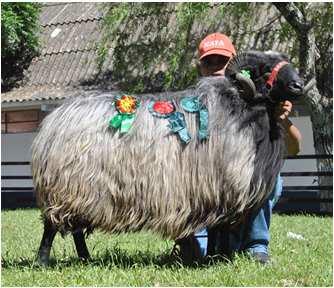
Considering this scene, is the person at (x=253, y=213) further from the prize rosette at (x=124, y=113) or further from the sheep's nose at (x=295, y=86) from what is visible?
the prize rosette at (x=124, y=113)

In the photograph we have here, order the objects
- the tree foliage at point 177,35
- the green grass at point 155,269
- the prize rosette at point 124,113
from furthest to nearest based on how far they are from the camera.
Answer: the tree foliage at point 177,35 → the prize rosette at point 124,113 → the green grass at point 155,269

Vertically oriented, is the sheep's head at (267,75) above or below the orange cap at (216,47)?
below

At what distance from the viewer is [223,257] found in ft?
15.5

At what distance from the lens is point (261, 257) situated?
4738mm

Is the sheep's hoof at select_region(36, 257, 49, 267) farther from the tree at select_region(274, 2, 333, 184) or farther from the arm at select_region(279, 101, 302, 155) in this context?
the tree at select_region(274, 2, 333, 184)

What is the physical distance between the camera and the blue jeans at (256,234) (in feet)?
16.0

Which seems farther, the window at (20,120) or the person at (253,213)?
the window at (20,120)

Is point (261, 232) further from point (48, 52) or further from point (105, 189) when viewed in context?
point (48, 52)

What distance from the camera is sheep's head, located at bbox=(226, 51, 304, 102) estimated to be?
14.6 feet

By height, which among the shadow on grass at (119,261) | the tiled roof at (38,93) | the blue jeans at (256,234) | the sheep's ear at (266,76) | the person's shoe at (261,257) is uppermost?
the tiled roof at (38,93)

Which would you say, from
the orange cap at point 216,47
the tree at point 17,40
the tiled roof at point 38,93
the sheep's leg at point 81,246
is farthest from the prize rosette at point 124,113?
the tree at point 17,40

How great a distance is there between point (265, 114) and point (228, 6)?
9536 millimetres

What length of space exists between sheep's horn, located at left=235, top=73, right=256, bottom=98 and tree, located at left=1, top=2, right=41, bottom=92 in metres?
13.3

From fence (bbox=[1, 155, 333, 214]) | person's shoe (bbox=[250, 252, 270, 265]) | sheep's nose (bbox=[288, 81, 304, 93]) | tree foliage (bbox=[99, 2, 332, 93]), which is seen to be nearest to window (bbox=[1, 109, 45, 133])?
fence (bbox=[1, 155, 333, 214])
